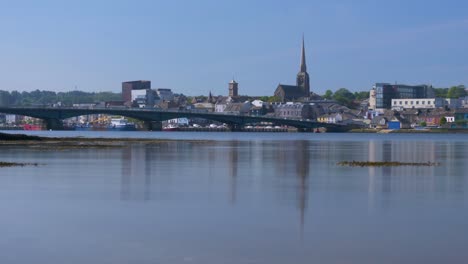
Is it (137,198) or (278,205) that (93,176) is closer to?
(137,198)

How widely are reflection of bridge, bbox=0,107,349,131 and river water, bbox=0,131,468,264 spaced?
364 feet

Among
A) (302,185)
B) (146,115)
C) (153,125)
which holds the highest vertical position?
(146,115)

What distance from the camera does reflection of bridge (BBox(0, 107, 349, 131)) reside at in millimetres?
143500

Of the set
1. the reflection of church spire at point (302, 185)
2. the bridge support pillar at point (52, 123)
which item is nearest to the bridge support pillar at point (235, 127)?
the bridge support pillar at point (52, 123)

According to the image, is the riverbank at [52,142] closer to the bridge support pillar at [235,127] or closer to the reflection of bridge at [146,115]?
the reflection of bridge at [146,115]

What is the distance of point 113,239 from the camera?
52.9 feet

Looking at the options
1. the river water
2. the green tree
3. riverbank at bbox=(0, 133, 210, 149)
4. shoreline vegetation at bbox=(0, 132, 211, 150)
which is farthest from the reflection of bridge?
the river water

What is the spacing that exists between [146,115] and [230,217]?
136581 mm

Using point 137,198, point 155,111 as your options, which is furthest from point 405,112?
point 137,198

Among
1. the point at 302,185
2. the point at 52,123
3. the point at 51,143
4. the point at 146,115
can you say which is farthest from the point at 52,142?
the point at 146,115

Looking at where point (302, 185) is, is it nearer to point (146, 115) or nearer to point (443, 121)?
point (146, 115)

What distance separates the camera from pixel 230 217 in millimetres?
19453

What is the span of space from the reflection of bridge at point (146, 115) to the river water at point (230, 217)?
11086 cm

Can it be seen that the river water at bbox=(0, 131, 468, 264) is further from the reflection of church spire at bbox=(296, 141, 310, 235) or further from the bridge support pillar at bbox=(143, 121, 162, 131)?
the bridge support pillar at bbox=(143, 121, 162, 131)
